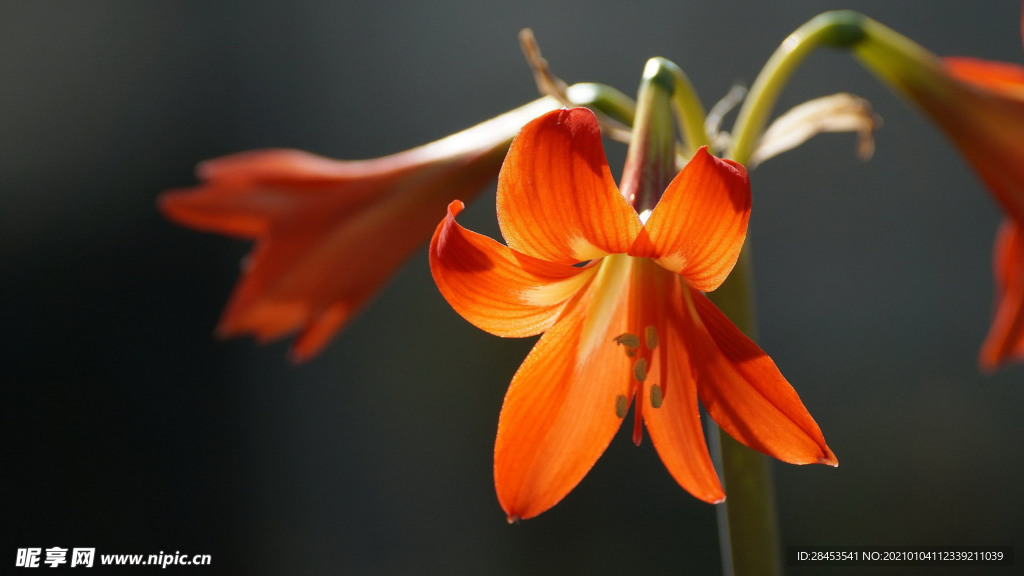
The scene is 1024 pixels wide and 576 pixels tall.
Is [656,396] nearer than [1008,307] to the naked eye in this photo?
Yes

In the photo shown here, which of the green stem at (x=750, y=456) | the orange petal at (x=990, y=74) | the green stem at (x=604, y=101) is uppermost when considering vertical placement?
the orange petal at (x=990, y=74)

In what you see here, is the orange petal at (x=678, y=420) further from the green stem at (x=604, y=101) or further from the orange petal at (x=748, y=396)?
the green stem at (x=604, y=101)

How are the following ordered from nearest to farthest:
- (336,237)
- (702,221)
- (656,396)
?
(702,221), (656,396), (336,237)

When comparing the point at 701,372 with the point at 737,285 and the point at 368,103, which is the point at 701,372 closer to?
the point at 737,285

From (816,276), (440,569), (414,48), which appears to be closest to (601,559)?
(440,569)

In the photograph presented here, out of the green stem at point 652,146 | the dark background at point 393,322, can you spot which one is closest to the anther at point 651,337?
the green stem at point 652,146

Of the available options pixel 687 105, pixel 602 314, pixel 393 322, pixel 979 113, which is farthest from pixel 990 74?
pixel 393 322

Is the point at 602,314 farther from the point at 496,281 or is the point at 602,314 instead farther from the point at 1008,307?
the point at 1008,307
